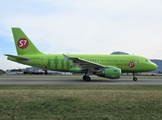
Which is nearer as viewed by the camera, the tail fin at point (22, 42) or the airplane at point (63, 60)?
the airplane at point (63, 60)

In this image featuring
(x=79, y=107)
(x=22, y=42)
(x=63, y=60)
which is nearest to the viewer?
(x=79, y=107)

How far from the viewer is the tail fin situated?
28297 mm

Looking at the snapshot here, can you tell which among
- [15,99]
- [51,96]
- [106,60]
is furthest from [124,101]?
[106,60]

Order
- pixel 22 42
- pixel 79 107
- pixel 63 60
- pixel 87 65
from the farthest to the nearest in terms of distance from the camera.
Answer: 1. pixel 22 42
2. pixel 63 60
3. pixel 87 65
4. pixel 79 107

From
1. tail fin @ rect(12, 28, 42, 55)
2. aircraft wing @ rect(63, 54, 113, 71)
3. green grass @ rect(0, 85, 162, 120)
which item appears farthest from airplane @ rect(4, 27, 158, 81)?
green grass @ rect(0, 85, 162, 120)

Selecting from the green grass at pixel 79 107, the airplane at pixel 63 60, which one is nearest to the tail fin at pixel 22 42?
the airplane at pixel 63 60

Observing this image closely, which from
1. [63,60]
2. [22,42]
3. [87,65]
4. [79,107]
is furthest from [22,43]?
[79,107]

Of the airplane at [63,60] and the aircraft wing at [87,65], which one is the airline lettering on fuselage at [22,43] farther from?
the aircraft wing at [87,65]

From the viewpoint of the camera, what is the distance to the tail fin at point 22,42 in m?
28.3

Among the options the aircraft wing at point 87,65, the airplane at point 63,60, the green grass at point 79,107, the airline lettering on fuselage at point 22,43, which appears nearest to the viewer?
the green grass at point 79,107

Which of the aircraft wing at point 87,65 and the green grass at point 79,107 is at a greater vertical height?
the aircraft wing at point 87,65

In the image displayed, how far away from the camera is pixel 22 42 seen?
28.3 metres

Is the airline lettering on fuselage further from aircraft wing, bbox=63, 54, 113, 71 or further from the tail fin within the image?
aircraft wing, bbox=63, 54, 113, 71

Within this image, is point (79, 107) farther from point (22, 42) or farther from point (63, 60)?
point (22, 42)
